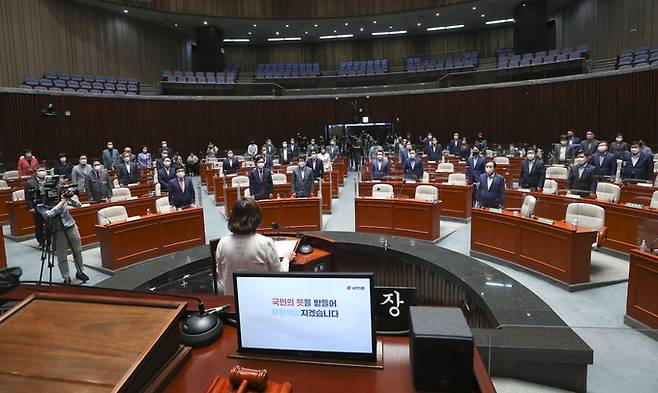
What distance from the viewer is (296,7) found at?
22.6m

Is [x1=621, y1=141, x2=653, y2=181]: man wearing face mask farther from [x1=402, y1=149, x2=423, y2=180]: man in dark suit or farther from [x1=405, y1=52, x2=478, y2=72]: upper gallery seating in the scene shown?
[x1=405, y1=52, x2=478, y2=72]: upper gallery seating

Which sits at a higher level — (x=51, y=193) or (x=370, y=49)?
(x=370, y=49)

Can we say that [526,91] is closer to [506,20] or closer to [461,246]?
[506,20]

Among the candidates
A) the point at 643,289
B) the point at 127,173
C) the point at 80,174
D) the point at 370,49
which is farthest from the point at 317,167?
the point at 370,49

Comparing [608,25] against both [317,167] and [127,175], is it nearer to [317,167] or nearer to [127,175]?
[317,167]

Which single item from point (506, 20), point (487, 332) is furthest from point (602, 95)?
point (487, 332)

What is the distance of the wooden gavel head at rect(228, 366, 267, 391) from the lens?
1385 mm

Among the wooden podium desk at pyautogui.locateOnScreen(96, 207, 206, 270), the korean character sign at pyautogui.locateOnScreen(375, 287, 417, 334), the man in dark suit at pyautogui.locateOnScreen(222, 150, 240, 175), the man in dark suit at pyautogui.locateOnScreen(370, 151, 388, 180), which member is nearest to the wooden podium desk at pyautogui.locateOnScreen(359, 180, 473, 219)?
the man in dark suit at pyautogui.locateOnScreen(370, 151, 388, 180)

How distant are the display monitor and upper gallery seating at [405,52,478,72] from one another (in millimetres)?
23013

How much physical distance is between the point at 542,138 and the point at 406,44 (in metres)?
12.1

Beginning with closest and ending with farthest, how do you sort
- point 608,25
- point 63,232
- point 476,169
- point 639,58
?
point 63,232
point 476,169
point 639,58
point 608,25

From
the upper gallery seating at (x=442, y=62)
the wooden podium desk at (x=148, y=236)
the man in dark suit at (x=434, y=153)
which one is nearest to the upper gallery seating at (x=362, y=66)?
the upper gallery seating at (x=442, y=62)

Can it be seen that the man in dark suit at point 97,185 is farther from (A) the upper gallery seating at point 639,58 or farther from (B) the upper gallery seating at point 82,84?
(A) the upper gallery seating at point 639,58

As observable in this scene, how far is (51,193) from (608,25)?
23.0 metres
